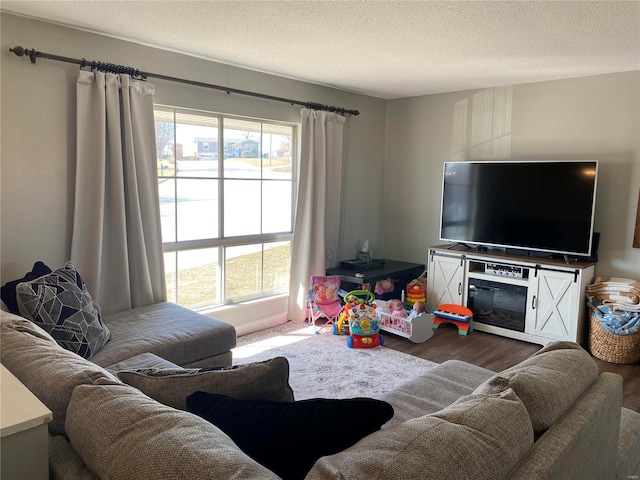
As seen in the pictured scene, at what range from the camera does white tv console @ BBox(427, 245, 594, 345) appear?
4.04 m

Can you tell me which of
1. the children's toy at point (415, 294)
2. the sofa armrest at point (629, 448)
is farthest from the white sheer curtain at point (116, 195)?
the sofa armrest at point (629, 448)

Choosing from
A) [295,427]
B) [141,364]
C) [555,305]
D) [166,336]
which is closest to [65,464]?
[295,427]

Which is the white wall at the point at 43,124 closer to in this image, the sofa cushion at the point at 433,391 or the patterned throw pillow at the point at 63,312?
the patterned throw pillow at the point at 63,312

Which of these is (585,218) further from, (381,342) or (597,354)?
(381,342)

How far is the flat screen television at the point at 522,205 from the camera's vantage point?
406cm

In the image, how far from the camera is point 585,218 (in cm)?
404

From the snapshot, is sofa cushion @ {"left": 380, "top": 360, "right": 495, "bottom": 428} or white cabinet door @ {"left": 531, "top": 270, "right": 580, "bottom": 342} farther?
white cabinet door @ {"left": 531, "top": 270, "right": 580, "bottom": 342}

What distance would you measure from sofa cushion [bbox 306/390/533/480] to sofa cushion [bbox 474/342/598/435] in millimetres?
87

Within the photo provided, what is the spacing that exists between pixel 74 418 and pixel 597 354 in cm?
400

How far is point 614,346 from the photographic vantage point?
3.79 metres

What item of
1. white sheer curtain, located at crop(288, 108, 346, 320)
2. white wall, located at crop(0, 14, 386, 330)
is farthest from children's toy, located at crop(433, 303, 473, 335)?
white wall, located at crop(0, 14, 386, 330)

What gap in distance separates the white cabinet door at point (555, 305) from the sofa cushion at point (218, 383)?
132 inches

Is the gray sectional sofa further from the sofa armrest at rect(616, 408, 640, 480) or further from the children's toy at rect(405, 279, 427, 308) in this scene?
the children's toy at rect(405, 279, 427, 308)

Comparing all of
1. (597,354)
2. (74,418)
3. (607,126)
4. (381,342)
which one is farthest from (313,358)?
(607,126)
